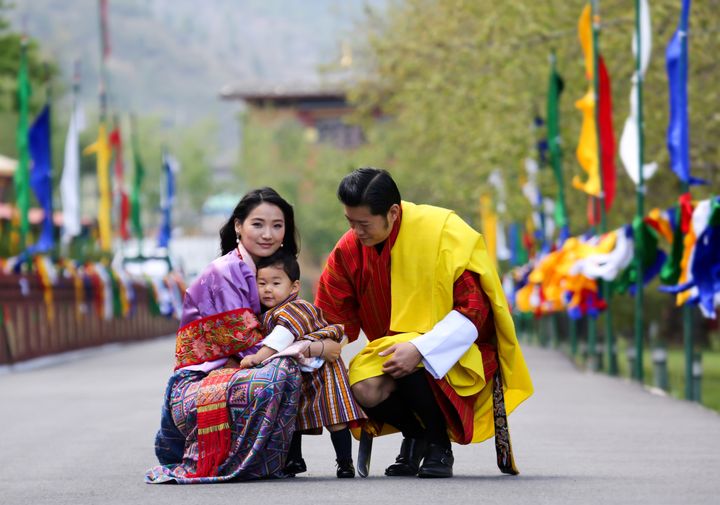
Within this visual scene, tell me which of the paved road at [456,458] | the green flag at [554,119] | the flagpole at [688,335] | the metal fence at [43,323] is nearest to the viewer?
the paved road at [456,458]

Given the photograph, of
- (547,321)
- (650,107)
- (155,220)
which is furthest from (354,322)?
(155,220)

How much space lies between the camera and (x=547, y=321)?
41.1 meters

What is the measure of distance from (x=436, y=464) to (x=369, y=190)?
1.38m

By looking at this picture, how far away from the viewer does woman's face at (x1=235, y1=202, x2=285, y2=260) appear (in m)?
9.43

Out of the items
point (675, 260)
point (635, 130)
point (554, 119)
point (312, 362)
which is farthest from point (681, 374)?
point (312, 362)

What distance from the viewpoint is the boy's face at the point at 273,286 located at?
9.33 m

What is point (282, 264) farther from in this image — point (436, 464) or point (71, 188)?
point (71, 188)

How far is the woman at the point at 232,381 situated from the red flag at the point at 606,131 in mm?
15288

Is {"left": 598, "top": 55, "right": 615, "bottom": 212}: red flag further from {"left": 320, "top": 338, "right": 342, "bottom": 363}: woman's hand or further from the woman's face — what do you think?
{"left": 320, "top": 338, "right": 342, "bottom": 363}: woman's hand

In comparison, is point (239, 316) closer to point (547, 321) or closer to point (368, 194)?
point (368, 194)

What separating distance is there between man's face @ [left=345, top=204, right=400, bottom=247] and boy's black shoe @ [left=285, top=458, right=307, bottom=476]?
115 cm

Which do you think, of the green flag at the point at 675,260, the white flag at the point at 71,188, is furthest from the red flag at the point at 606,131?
the white flag at the point at 71,188

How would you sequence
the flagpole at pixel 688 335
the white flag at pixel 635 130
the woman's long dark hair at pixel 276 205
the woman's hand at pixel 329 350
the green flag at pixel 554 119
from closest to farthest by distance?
the woman's hand at pixel 329 350 < the woman's long dark hair at pixel 276 205 < the flagpole at pixel 688 335 < the white flag at pixel 635 130 < the green flag at pixel 554 119

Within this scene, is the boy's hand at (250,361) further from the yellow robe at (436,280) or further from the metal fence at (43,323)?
the metal fence at (43,323)
